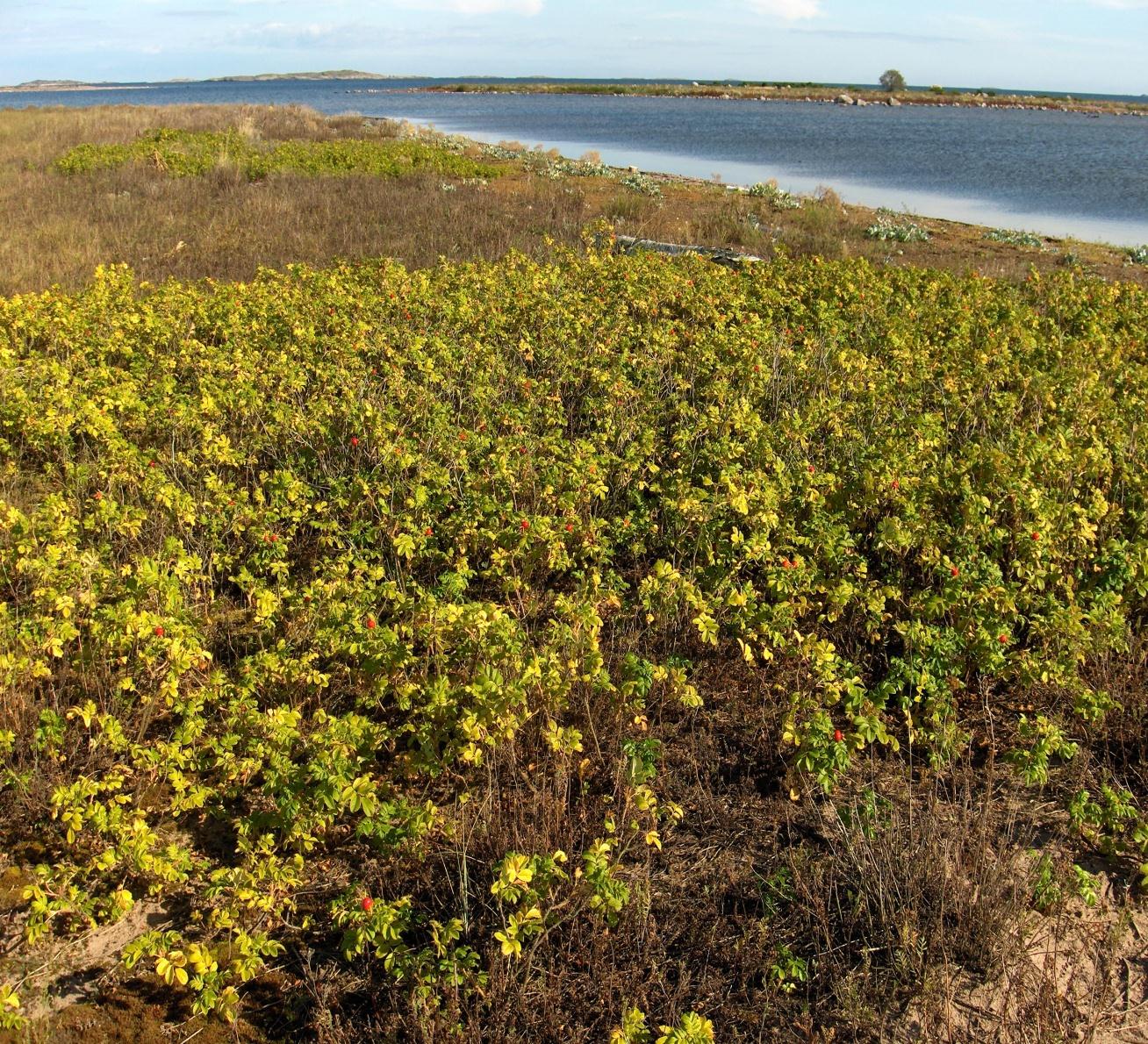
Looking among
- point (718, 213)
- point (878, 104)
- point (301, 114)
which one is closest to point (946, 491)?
point (718, 213)

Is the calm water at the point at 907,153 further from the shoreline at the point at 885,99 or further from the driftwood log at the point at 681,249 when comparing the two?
the shoreline at the point at 885,99

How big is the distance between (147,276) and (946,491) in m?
11.2

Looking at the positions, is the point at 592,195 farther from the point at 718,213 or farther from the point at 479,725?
the point at 479,725

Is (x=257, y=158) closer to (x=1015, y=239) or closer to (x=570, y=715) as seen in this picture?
(x=1015, y=239)

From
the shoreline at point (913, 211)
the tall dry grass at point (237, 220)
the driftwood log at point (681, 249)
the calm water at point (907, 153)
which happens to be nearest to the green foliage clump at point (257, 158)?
the tall dry grass at point (237, 220)

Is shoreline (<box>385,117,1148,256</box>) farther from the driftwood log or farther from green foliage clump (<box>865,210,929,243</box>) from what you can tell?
the driftwood log

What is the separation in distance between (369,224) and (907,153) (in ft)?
99.4

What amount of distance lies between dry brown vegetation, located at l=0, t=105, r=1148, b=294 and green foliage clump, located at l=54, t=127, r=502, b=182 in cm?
64

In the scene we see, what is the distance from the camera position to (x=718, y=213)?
18.3m

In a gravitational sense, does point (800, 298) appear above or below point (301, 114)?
below

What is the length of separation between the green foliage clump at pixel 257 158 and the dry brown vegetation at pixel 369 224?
64 cm

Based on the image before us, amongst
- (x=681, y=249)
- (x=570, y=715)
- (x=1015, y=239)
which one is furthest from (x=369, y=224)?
(x=570, y=715)

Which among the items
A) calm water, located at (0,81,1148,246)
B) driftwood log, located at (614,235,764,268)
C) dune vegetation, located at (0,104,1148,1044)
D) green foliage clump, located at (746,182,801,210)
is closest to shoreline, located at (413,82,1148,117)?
calm water, located at (0,81,1148,246)

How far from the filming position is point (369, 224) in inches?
623
